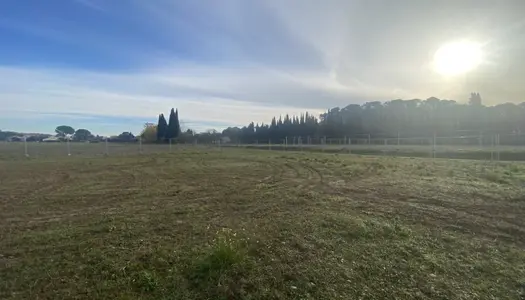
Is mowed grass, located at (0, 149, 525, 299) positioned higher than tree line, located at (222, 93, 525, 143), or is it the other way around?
tree line, located at (222, 93, 525, 143)

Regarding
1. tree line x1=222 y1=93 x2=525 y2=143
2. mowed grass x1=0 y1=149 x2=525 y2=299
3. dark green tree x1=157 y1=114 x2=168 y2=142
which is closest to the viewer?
mowed grass x1=0 y1=149 x2=525 y2=299

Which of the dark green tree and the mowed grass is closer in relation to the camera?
the mowed grass

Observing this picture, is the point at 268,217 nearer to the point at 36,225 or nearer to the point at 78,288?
the point at 78,288

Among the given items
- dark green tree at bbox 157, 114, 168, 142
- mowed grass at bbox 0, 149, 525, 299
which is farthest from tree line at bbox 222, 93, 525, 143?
mowed grass at bbox 0, 149, 525, 299

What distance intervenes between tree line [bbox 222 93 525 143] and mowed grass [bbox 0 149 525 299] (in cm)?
2595

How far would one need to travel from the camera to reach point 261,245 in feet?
Answer: 13.7

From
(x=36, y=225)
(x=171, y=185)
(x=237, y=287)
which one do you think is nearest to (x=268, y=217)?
(x=237, y=287)

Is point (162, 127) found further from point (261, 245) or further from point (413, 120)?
point (261, 245)

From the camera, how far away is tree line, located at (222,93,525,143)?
37.9m

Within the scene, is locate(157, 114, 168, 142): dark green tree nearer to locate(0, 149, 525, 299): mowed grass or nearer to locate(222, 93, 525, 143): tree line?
locate(222, 93, 525, 143): tree line

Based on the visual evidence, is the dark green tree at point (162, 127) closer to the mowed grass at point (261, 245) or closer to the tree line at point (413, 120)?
the tree line at point (413, 120)

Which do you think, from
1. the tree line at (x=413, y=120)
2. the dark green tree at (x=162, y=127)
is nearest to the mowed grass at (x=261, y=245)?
the tree line at (x=413, y=120)

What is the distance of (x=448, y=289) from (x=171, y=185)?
770 cm

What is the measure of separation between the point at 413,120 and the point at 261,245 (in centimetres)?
5349
